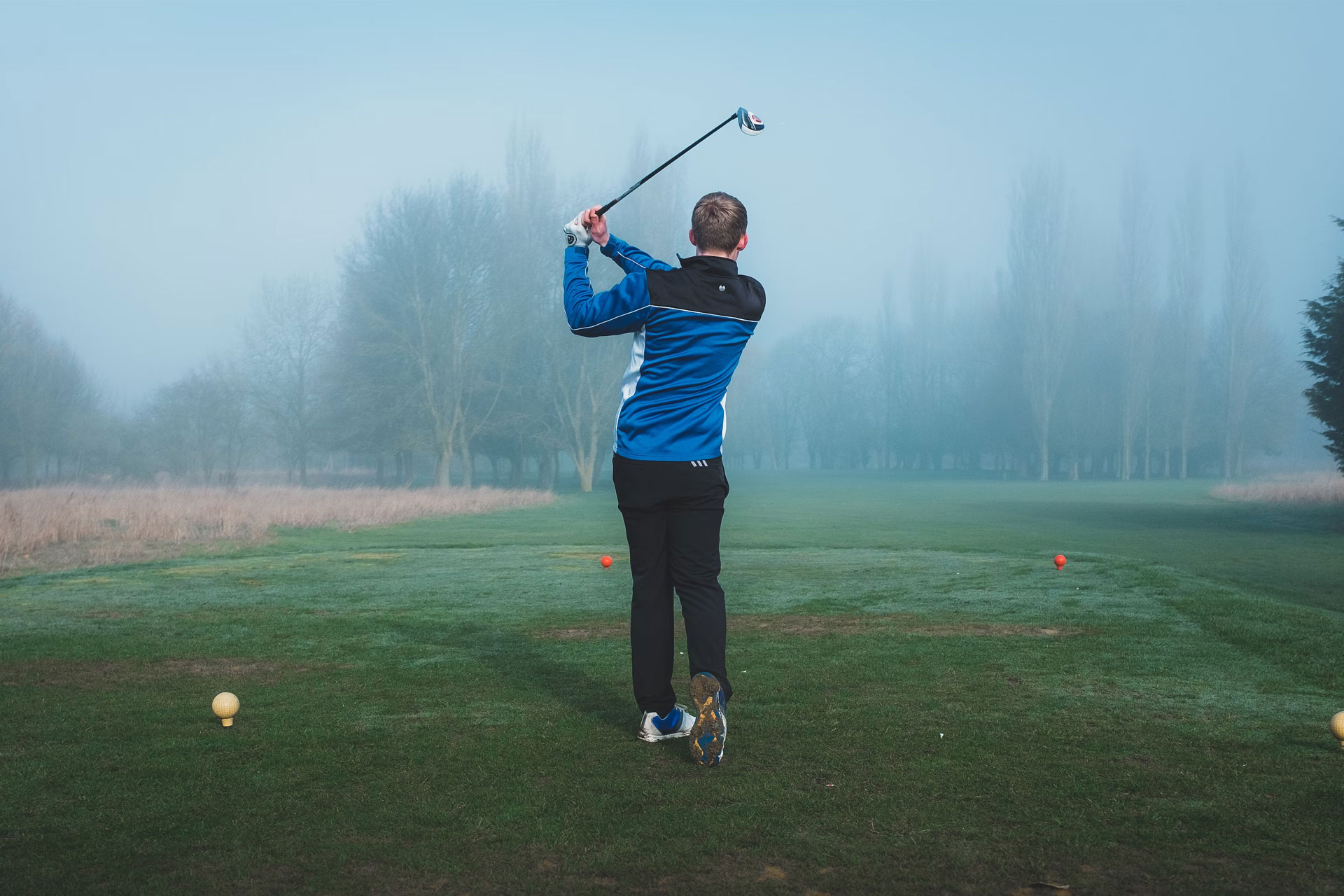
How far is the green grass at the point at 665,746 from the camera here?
319 centimetres

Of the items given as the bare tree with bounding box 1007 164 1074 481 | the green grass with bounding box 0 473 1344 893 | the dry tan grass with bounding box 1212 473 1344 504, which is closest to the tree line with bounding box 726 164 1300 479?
the bare tree with bounding box 1007 164 1074 481

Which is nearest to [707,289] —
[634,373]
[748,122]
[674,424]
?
[634,373]

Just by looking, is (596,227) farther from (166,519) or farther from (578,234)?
(166,519)

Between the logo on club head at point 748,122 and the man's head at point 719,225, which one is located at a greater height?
the logo on club head at point 748,122

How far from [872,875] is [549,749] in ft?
5.90

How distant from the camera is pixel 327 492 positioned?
124ft

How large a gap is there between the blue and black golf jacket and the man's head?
0.22ft

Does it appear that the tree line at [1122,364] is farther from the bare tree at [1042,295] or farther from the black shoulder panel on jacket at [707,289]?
the black shoulder panel on jacket at [707,289]

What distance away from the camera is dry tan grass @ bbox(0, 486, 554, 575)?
16406 mm

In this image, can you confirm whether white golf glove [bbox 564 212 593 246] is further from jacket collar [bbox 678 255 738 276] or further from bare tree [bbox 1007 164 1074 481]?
bare tree [bbox 1007 164 1074 481]

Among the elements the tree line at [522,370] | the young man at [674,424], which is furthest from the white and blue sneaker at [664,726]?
the tree line at [522,370]

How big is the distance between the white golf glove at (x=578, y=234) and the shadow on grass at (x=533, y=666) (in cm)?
225

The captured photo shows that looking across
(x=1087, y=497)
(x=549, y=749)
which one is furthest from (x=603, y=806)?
(x=1087, y=497)

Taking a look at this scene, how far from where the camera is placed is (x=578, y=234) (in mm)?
4887
